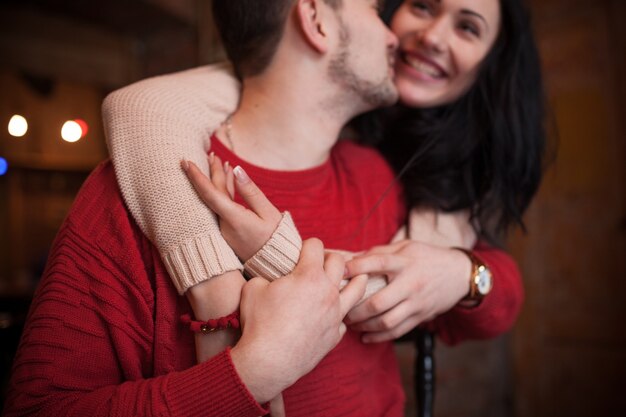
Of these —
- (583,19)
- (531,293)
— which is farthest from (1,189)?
(583,19)

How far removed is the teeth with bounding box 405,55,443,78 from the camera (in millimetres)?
1186

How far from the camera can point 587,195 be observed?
2.57m

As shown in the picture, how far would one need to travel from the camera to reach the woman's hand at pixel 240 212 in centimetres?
71

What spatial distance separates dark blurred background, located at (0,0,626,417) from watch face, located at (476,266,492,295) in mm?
1529

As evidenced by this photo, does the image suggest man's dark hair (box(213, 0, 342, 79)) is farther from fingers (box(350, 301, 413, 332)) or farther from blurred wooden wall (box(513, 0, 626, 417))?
blurred wooden wall (box(513, 0, 626, 417))

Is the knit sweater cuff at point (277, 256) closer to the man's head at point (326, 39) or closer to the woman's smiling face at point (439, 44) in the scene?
the man's head at point (326, 39)

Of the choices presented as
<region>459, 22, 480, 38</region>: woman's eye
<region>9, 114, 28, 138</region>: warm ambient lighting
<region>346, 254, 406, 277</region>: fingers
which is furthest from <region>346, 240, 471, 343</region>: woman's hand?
<region>9, 114, 28, 138</region>: warm ambient lighting

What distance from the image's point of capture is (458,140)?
125 centimetres

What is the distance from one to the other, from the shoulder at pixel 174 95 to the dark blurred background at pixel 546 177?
5.03ft

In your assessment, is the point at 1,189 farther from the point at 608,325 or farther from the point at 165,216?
the point at 608,325

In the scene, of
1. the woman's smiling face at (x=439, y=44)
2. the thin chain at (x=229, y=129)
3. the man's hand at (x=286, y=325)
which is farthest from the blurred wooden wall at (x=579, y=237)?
the man's hand at (x=286, y=325)

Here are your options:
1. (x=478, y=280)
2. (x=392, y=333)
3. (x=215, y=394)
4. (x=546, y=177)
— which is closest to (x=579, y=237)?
(x=546, y=177)

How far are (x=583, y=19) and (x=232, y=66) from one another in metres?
2.25

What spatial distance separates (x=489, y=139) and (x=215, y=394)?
3.03ft
